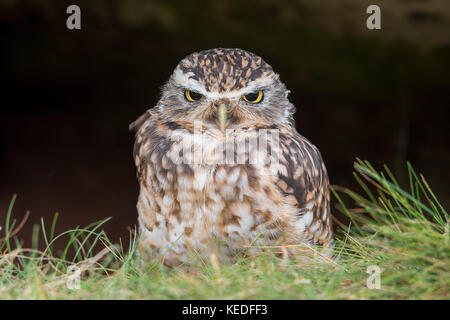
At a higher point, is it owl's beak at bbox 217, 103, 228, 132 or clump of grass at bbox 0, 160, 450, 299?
owl's beak at bbox 217, 103, 228, 132

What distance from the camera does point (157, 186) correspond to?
7.93 ft

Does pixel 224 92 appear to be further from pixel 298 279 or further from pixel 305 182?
pixel 298 279

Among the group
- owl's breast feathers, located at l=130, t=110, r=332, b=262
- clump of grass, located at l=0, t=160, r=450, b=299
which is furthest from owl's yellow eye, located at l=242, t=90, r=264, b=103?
clump of grass, located at l=0, t=160, r=450, b=299

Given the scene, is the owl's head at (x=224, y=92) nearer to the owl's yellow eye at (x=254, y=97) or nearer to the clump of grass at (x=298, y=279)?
the owl's yellow eye at (x=254, y=97)

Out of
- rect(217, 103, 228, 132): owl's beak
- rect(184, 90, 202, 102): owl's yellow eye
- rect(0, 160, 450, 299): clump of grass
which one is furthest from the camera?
rect(184, 90, 202, 102): owl's yellow eye

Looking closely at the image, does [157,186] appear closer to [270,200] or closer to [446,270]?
[270,200]

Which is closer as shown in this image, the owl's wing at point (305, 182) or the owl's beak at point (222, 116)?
the owl's beak at point (222, 116)

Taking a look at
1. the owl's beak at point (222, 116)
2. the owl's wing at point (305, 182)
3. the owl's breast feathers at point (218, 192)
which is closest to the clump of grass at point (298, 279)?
the owl's breast feathers at point (218, 192)

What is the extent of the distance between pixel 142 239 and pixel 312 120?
3.31 metres

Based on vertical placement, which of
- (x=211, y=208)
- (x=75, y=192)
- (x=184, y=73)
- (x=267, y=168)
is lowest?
(x=75, y=192)

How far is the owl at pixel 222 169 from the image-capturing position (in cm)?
232

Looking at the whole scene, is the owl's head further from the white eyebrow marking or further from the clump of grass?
the clump of grass

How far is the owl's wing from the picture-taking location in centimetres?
241
